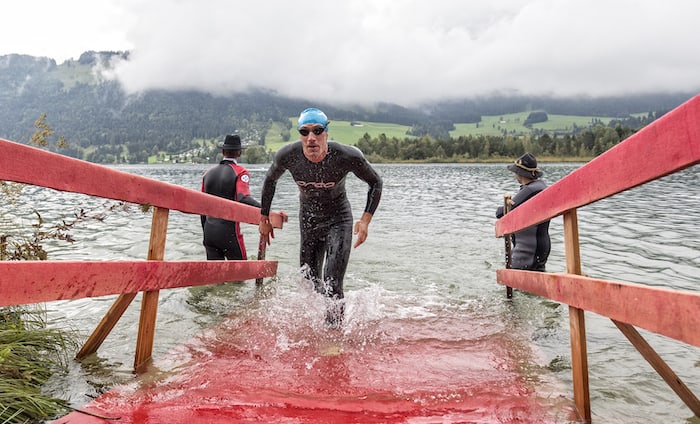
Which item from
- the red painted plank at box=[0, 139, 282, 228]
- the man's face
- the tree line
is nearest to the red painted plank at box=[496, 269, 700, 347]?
the man's face

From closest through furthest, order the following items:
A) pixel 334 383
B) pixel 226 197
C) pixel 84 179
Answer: pixel 84 179 → pixel 334 383 → pixel 226 197

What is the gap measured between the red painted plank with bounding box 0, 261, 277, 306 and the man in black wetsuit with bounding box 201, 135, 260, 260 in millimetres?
2956

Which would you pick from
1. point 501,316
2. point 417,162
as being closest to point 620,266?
point 501,316

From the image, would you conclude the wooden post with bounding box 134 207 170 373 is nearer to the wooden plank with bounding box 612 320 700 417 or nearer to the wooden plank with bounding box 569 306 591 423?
the wooden plank with bounding box 569 306 591 423

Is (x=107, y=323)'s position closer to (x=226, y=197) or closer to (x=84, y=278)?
(x=84, y=278)

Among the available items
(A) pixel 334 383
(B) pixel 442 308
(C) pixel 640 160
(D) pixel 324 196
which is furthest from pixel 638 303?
(B) pixel 442 308

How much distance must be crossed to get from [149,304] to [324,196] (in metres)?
2.38

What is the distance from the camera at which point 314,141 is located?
495 centimetres

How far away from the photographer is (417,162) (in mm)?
154625

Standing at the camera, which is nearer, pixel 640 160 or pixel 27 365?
pixel 640 160

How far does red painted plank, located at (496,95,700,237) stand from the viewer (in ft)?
6.23

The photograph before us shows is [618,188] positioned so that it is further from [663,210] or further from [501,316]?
[663,210]

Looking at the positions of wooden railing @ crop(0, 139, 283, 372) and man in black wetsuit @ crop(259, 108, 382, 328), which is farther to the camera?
man in black wetsuit @ crop(259, 108, 382, 328)

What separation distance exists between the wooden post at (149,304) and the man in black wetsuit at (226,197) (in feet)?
12.0
